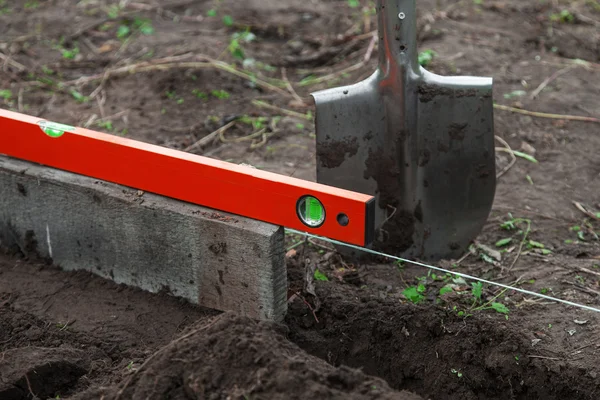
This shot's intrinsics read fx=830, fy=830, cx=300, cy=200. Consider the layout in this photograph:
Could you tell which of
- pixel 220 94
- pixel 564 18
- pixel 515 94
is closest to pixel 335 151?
pixel 220 94

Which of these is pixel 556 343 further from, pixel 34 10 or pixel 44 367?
pixel 34 10

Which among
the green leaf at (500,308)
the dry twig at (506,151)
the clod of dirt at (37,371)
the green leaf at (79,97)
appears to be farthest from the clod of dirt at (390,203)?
the green leaf at (79,97)

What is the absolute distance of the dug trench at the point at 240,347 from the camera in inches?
91.6

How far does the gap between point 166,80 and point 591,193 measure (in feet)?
8.56

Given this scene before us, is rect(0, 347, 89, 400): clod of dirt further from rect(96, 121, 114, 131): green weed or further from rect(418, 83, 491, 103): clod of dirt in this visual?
rect(96, 121, 114, 131): green weed

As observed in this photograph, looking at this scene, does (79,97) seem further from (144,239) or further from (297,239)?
(144,239)

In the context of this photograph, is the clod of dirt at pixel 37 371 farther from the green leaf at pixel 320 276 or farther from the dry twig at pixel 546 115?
the dry twig at pixel 546 115

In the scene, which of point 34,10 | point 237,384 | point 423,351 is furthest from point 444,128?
point 34,10

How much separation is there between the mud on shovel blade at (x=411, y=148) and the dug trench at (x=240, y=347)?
400mm

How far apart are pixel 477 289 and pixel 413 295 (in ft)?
0.82

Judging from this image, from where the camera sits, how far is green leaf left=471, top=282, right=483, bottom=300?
3.20 meters

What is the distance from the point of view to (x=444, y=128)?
11.2 feet

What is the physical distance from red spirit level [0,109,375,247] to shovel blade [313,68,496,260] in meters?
0.67

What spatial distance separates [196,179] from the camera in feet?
9.55
